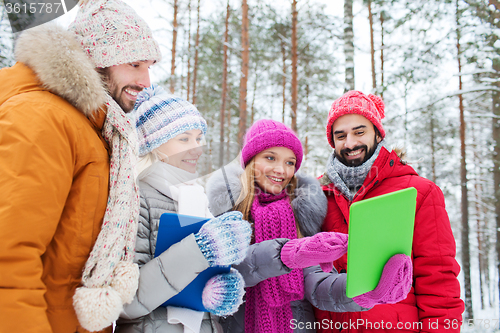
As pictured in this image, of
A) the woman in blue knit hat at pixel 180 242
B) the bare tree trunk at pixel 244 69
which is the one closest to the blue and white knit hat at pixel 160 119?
the woman in blue knit hat at pixel 180 242

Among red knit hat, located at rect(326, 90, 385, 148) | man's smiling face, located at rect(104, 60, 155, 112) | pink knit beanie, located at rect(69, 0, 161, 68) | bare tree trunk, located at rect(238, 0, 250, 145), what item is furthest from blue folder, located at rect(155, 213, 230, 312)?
bare tree trunk, located at rect(238, 0, 250, 145)

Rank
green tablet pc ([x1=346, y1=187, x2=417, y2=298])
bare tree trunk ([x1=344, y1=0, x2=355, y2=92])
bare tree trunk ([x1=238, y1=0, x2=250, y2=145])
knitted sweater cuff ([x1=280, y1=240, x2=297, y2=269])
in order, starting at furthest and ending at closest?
bare tree trunk ([x1=238, y1=0, x2=250, y2=145])
bare tree trunk ([x1=344, y1=0, x2=355, y2=92])
knitted sweater cuff ([x1=280, y1=240, x2=297, y2=269])
green tablet pc ([x1=346, y1=187, x2=417, y2=298])

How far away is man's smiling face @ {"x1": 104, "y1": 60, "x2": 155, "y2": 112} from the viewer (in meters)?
1.54

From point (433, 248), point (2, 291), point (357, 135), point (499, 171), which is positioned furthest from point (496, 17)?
point (2, 291)

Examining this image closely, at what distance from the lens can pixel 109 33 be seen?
1483 millimetres

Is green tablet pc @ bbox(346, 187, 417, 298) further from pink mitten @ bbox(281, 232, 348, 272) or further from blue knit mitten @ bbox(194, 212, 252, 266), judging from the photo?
blue knit mitten @ bbox(194, 212, 252, 266)

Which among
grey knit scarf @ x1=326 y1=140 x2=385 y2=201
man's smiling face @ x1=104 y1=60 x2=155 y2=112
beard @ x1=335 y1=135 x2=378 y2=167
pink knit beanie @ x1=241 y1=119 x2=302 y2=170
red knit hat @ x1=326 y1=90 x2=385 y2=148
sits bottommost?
grey knit scarf @ x1=326 y1=140 x2=385 y2=201

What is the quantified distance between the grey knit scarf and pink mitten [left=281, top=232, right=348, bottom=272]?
806mm

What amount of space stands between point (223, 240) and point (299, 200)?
99 cm

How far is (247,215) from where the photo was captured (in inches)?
87.1

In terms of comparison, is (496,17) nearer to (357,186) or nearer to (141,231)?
(357,186)

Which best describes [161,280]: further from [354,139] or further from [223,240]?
[354,139]

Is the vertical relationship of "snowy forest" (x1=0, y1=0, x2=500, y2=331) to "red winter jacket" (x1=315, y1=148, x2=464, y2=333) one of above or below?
above

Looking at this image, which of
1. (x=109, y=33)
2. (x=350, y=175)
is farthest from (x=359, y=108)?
(x=109, y=33)
